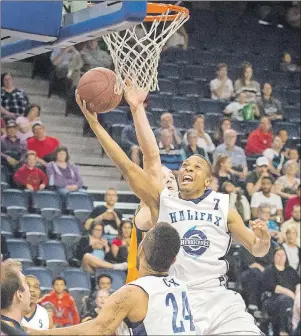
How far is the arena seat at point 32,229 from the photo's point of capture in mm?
10617

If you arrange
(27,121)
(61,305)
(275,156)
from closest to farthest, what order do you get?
(61,305), (27,121), (275,156)

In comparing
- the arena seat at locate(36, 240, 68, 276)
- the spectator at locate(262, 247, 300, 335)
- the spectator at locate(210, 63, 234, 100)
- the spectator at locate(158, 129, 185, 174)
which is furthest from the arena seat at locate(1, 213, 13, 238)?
the spectator at locate(210, 63, 234, 100)

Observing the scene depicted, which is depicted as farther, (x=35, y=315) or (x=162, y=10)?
(x=35, y=315)

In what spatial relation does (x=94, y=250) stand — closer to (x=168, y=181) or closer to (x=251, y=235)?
(x=168, y=181)

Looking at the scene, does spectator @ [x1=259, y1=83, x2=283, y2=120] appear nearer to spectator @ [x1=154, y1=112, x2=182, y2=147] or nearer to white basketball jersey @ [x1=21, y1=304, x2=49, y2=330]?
spectator @ [x1=154, y1=112, x2=182, y2=147]

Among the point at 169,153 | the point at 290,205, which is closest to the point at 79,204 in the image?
the point at 169,153

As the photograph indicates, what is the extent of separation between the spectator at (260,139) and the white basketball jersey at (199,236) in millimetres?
7191

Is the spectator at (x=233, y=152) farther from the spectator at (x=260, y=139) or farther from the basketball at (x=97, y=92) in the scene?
the basketball at (x=97, y=92)

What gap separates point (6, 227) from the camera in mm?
10570

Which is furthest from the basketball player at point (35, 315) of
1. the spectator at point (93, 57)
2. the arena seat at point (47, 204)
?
the spectator at point (93, 57)

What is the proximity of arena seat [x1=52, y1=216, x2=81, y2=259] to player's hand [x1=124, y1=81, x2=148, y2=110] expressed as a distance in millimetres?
4428

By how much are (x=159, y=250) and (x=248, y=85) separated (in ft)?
31.0

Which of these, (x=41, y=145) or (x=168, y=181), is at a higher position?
(x=41, y=145)

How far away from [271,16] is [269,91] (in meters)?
3.24
